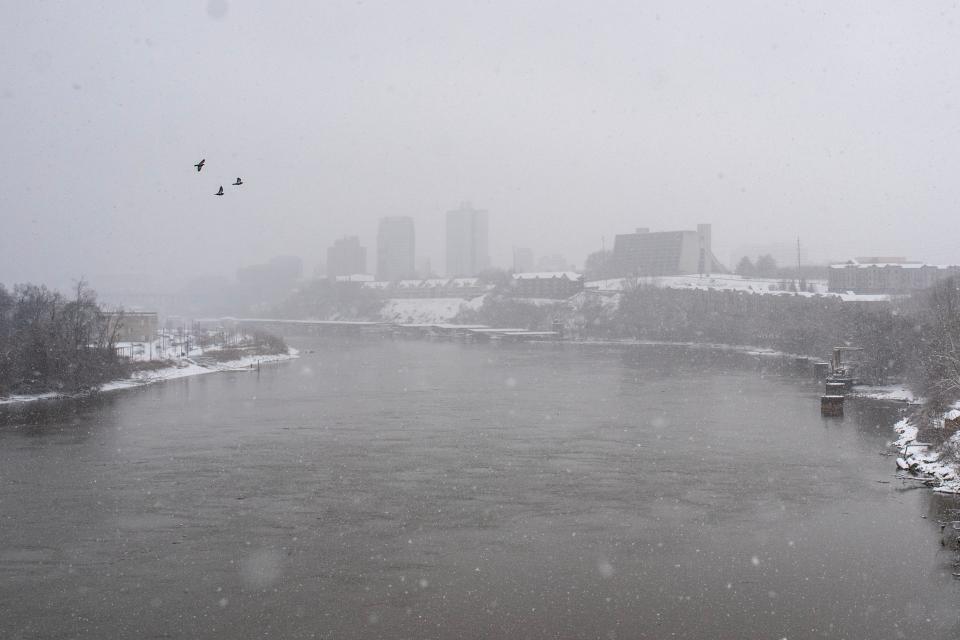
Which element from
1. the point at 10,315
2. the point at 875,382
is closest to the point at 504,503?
the point at 875,382

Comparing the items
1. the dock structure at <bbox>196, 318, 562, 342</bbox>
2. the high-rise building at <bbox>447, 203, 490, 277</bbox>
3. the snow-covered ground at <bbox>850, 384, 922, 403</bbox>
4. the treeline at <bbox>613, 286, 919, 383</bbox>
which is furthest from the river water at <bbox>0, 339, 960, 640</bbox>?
the high-rise building at <bbox>447, 203, 490, 277</bbox>

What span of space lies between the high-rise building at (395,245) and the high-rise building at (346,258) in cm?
495

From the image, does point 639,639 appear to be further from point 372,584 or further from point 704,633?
point 372,584

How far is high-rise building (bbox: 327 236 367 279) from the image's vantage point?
16012 cm

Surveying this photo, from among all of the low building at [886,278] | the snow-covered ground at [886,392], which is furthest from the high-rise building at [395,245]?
the snow-covered ground at [886,392]

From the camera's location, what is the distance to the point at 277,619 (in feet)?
25.1

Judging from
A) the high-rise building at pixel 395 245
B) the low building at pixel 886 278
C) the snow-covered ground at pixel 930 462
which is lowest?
the snow-covered ground at pixel 930 462

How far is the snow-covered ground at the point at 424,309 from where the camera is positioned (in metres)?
96.6

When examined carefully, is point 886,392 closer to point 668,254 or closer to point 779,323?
point 779,323

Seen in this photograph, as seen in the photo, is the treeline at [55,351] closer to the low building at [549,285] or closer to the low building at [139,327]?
the low building at [139,327]

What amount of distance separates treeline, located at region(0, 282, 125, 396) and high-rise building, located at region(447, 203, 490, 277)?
14029cm

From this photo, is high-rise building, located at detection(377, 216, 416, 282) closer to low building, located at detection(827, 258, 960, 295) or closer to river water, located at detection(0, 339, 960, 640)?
low building, located at detection(827, 258, 960, 295)

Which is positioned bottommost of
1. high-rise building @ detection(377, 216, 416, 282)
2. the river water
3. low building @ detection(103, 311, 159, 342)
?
the river water

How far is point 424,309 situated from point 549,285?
21.0m
